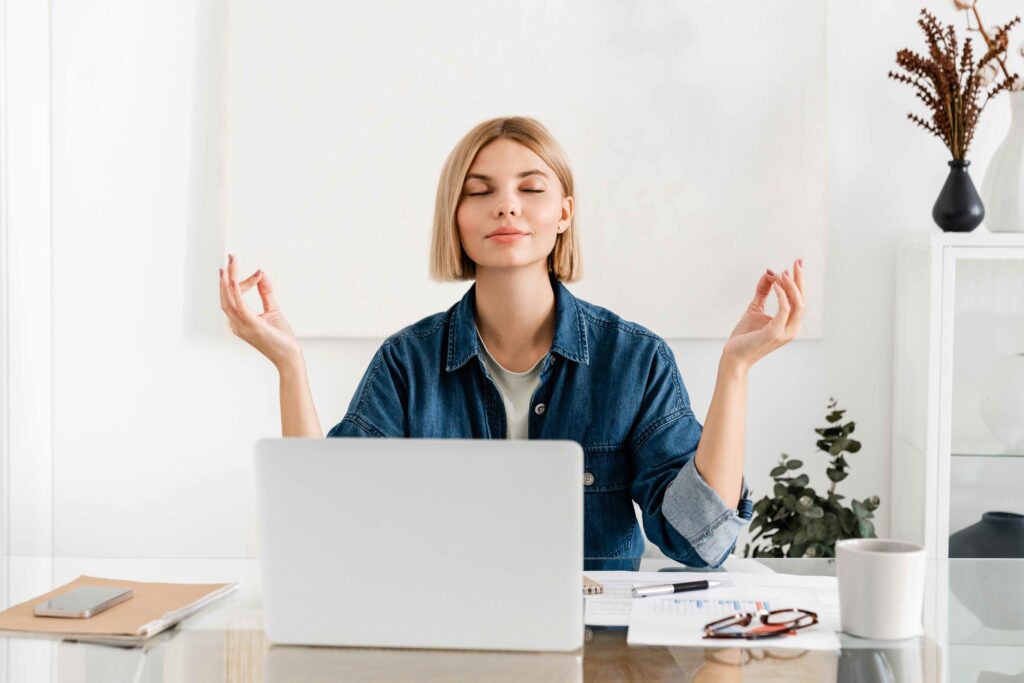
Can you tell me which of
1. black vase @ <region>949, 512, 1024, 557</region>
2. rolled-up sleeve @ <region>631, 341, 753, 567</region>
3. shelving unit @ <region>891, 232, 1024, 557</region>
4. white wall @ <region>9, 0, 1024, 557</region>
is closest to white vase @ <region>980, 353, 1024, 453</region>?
shelving unit @ <region>891, 232, 1024, 557</region>

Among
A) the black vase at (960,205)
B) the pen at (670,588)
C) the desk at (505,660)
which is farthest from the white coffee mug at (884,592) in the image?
the black vase at (960,205)

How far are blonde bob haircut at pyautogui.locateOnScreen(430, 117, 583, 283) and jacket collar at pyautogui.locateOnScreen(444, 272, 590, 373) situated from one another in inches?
2.6

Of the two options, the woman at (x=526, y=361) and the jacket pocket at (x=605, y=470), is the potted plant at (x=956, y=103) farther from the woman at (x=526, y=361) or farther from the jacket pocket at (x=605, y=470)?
the jacket pocket at (x=605, y=470)

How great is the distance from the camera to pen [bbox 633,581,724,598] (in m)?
1.30

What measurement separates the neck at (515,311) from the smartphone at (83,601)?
79cm

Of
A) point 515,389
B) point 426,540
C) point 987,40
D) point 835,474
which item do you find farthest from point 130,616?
point 987,40

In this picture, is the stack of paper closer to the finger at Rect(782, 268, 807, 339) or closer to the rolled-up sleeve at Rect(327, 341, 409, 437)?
the finger at Rect(782, 268, 807, 339)

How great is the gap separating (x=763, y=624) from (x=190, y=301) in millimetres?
2517

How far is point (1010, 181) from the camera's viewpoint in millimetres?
2779

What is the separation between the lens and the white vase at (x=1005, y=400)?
275 centimetres

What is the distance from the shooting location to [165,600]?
1.26m

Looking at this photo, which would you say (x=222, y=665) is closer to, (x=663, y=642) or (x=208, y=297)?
(x=663, y=642)

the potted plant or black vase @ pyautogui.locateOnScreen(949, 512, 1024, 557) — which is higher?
the potted plant

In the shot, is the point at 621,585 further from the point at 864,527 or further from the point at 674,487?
the point at 864,527
